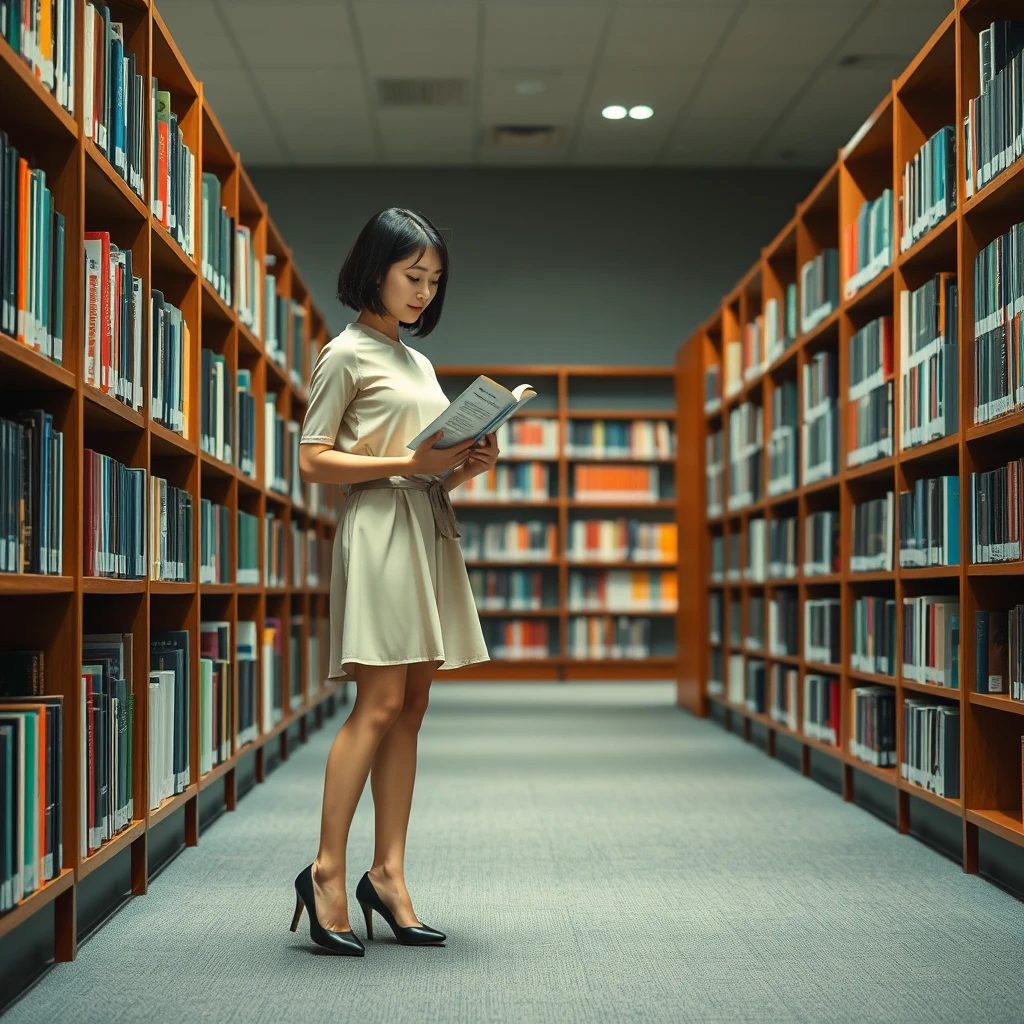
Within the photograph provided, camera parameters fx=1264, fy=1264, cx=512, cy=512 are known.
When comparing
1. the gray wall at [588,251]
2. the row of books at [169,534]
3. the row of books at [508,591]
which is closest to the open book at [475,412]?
the row of books at [169,534]

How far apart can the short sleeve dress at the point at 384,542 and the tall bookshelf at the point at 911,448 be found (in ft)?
3.91

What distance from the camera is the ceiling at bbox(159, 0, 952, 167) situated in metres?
6.56

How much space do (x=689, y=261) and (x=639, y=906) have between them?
280 inches

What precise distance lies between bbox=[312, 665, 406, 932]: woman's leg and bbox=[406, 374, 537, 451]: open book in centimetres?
42

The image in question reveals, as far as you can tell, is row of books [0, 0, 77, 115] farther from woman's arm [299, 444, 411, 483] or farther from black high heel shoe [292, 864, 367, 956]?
black high heel shoe [292, 864, 367, 956]

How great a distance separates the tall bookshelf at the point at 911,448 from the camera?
9.54 feet

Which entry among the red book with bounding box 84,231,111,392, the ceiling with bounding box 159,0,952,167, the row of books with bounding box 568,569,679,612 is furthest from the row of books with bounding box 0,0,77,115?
the row of books with bounding box 568,569,679,612

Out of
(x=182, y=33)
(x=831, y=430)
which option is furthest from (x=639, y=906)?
(x=182, y=33)

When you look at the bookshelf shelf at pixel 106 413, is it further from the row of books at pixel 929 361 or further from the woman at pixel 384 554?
the row of books at pixel 929 361

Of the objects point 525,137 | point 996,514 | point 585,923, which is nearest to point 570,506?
point 525,137

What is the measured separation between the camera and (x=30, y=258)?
2.00 metres

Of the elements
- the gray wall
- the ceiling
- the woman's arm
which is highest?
the ceiling

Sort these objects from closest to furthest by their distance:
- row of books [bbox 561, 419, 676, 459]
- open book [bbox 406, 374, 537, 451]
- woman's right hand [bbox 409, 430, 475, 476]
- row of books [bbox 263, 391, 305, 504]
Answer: open book [bbox 406, 374, 537, 451] < woman's right hand [bbox 409, 430, 475, 476] < row of books [bbox 263, 391, 305, 504] < row of books [bbox 561, 419, 676, 459]

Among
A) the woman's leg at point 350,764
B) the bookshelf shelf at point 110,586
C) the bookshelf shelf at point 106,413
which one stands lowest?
the woman's leg at point 350,764
